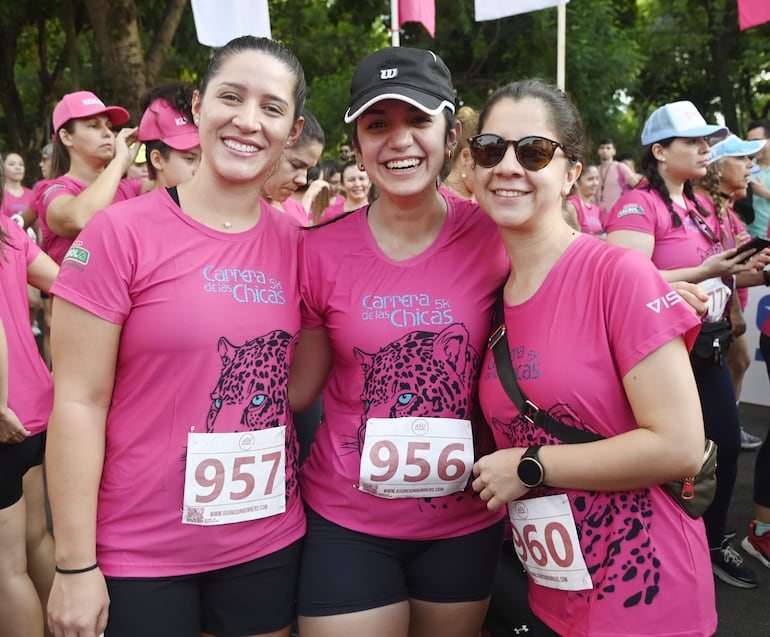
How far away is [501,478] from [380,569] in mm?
468

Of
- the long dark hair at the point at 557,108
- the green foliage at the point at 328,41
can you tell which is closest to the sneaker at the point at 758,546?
the long dark hair at the point at 557,108

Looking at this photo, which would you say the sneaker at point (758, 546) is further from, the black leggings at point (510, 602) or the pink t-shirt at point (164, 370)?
the pink t-shirt at point (164, 370)

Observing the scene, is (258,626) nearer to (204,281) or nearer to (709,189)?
(204,281)

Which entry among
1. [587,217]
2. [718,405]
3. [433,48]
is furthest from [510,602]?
[433,48]

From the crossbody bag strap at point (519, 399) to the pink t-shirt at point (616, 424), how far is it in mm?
16

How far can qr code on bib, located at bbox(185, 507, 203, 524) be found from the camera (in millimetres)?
1870

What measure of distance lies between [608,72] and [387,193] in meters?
14.7

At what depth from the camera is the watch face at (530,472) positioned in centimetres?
181

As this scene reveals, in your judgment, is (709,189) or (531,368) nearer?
(531,368)

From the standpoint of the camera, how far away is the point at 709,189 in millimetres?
4570

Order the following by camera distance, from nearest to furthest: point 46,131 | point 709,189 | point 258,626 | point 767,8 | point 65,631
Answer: point 65,631, point 258,626, point 709,189, point 767,8, point 46,131

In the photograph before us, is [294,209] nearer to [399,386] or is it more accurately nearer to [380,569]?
[399,386]

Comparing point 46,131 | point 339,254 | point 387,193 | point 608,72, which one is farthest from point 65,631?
point 46,131

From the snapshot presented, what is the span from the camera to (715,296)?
375 centimetres
